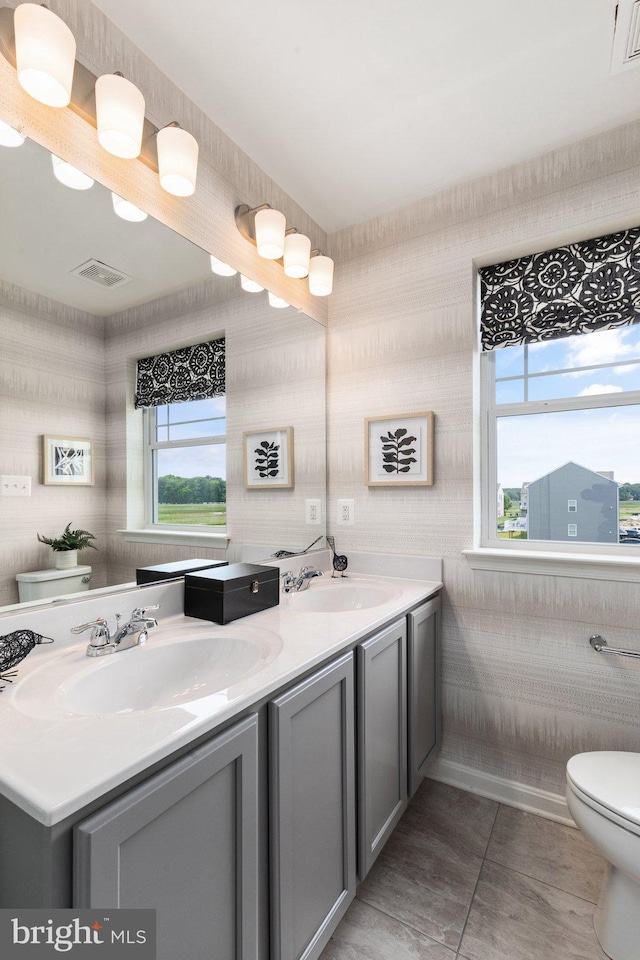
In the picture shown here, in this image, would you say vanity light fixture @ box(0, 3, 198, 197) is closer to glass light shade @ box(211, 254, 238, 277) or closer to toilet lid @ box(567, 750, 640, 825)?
glass light shade @ box(211, 254, 238, 277)

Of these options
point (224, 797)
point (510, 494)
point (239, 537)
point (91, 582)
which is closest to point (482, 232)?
point (510, 494)

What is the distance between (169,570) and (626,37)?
80.5 inches

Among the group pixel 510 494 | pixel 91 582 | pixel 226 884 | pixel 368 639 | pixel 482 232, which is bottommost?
pixel 226 884

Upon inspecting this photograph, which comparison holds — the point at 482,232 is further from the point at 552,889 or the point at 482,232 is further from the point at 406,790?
the point at 552,889

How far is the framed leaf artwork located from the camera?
200 cm

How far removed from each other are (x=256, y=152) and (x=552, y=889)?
2.69 meters

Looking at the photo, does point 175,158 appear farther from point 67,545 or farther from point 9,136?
point 67,545

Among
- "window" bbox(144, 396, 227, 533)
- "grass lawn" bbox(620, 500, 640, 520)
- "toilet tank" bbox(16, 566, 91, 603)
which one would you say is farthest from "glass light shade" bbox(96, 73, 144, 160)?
"grass lawn" bbox(620, 500, 640, 520)

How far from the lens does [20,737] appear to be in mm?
739

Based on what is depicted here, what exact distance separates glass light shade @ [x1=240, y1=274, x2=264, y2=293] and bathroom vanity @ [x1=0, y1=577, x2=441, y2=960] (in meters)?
1.13

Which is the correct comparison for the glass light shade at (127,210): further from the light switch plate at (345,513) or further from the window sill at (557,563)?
the window sill at (557,563)

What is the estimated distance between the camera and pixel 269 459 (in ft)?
6.34

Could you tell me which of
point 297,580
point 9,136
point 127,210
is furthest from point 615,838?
point 9,136
